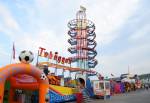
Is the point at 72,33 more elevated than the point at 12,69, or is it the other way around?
the point at 72,33

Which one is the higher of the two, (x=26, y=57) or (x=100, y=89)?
(x=26, y=57)

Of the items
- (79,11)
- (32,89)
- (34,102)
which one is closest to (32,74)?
(32,89)

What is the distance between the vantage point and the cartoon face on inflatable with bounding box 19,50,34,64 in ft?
48.6

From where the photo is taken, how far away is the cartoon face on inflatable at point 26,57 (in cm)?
1481

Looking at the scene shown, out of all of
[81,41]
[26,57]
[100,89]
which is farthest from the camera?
[81,41]

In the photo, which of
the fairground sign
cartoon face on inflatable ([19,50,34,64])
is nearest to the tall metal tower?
the fairground sign

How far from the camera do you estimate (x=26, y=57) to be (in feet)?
48.6

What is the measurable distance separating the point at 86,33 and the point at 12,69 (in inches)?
1771

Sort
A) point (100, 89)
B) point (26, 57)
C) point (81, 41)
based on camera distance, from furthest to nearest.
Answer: point (81, 41)
point (100, 89)
point (26, 57)

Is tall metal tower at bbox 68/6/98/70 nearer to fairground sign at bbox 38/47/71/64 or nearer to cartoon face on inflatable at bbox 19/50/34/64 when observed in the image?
fairground sign at bbox 38/47/71/64

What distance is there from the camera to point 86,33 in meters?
58.1

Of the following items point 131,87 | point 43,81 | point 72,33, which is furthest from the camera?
point 72,33

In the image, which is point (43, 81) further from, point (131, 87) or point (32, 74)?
point (131, 87)

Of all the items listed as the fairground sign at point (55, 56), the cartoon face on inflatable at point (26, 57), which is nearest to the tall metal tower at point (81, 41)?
the fairground sign at point (55, 56)
